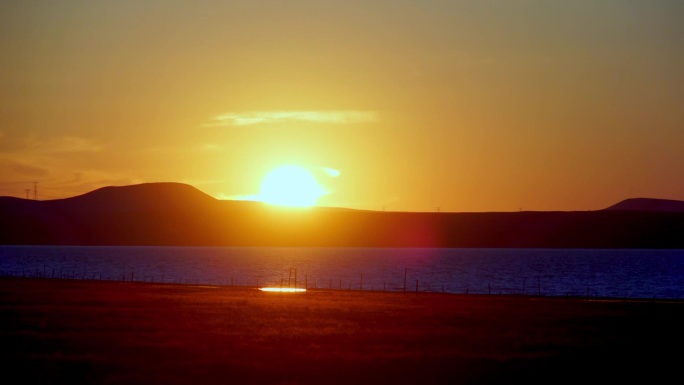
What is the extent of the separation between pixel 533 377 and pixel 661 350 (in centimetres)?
1165

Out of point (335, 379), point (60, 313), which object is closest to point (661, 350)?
point (335, 379)

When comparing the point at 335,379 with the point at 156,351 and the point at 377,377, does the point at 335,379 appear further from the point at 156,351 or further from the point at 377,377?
the point at 156,351

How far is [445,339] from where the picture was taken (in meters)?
49.0

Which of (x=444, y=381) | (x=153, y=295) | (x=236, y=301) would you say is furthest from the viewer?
(x=153, y=295)

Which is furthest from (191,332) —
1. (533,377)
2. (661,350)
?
(661,350)

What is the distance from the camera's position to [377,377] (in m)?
36.5

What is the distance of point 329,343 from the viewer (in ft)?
151

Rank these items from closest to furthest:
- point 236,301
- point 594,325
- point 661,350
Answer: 1. point 661,350
2. point 594,325
3. point 236,301

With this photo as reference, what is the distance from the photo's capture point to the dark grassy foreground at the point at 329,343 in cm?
3669

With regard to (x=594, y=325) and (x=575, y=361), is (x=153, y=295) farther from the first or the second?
(x=575, y=361)

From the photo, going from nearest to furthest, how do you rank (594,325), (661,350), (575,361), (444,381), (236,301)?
(444,381) → (575,361) → (661,350) → (594,325) → (236,301)

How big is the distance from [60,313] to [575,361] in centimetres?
3725

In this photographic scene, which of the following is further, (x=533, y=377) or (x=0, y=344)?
(x=0, y=344)

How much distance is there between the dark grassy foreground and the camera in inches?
1444
